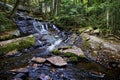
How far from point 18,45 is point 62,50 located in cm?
311

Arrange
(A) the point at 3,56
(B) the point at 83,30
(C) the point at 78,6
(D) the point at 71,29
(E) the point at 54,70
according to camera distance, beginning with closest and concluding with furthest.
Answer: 1. (E) the point at 54,70
2. (A) the point at 3,56
3. (B) the point at 83,30
4. (D) the point at 71,29
5. (C) the point at 78,6

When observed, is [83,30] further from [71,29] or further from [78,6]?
[78,6]

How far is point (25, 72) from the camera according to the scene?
835 cm

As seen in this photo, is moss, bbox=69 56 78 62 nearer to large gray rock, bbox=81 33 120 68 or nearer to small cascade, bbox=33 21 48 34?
large gray rock, bbox=81 33 120 68

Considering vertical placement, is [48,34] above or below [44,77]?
above

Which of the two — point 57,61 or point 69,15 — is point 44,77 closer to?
point 57,61

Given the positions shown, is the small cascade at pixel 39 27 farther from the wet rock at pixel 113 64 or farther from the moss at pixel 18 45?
the wet rock at pixel 113 64

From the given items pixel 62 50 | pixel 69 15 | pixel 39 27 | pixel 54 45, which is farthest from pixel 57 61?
pixel 69 15

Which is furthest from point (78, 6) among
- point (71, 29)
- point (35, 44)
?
point (35, 44)

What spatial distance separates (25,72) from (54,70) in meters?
1.57

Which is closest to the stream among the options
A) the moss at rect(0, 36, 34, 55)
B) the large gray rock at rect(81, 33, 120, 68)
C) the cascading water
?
the moss at rect(0, 36, 34, 55)

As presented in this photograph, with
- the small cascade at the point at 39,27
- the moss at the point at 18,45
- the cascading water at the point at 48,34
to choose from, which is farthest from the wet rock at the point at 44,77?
the small cascade at the point at 39,27

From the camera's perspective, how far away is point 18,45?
11984 mm

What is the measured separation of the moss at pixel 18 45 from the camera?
11183 millimetres
